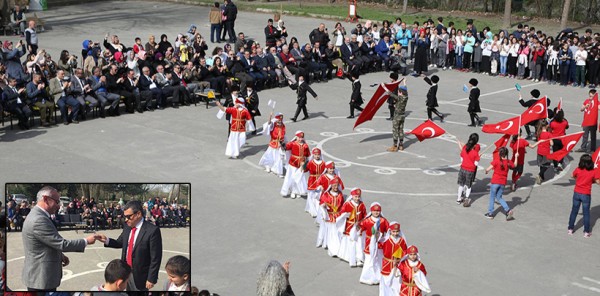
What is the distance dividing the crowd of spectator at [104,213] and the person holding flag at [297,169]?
427 inches

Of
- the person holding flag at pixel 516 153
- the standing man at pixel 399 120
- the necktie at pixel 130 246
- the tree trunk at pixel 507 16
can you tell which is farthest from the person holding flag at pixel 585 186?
the tree trunk at pixel 507 16

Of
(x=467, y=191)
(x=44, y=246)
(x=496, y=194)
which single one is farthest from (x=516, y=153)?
(x=44, y=246)

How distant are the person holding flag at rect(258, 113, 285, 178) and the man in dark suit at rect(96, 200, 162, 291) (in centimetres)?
1238

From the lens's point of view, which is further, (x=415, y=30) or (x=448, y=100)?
(x=415, y=30)

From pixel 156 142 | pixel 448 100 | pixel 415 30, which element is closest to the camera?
pixel 156 142

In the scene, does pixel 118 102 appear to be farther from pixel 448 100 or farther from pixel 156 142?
pixel 448 100

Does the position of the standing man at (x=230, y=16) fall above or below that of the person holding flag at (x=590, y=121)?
above

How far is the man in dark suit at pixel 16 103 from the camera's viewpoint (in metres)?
23.5

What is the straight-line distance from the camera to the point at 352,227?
51.1 feet

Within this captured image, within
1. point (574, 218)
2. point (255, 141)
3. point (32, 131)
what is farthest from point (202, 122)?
point (574, 218)

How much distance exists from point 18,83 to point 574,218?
53.6ft

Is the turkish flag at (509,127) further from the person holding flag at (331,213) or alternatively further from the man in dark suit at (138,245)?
the man in dark suit at (138,245)

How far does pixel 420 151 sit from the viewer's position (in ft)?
77.0

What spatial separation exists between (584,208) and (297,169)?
6287 mm
